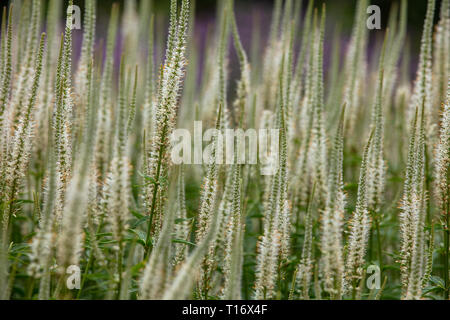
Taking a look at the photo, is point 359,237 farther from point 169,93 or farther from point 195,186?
point 195,186

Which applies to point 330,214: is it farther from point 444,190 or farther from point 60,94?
point 60,94

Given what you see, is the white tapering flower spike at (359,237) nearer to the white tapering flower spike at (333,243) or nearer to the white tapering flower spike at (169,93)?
the white tapering flower spike at (333,243)

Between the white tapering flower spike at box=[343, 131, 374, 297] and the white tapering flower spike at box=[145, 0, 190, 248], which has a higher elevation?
the white tapering flower spike at box=[145, 0, 190, 248]

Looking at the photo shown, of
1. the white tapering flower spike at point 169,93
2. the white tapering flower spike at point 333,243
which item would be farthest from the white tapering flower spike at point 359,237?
the white tapering flower spike at point 169,93

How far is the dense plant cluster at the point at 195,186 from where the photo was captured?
76.2 inches

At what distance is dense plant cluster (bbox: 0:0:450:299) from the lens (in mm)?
1937

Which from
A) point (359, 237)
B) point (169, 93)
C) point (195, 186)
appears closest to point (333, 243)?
point (359, 237)

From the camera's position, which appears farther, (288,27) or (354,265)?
(288,27)

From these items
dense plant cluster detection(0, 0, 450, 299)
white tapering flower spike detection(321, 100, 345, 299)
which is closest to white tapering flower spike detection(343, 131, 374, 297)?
dense plant cluster detection(0, 0, 450, 299)

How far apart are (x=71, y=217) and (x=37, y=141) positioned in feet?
6.35

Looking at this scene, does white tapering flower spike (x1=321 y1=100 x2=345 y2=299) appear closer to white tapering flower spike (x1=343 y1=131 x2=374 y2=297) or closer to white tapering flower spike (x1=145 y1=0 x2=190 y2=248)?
white tapering flower spike (x1=343 y1=131 x2=374 y2=297)

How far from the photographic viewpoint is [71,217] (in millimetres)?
1677

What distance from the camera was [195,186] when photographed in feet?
12.2
